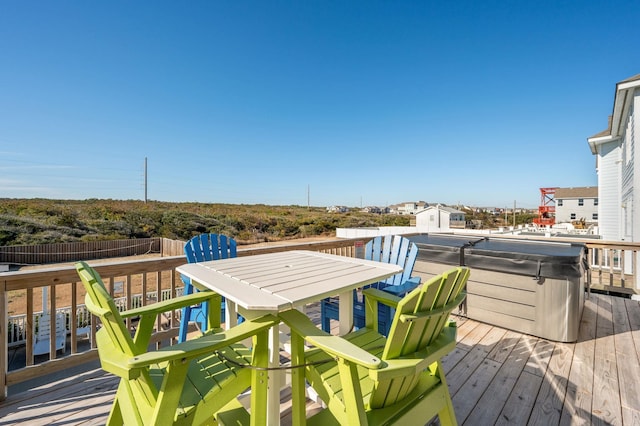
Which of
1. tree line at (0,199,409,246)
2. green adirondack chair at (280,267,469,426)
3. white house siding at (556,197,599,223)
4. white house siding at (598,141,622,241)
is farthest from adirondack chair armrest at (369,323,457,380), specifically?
white house siding at (556,197,599,223)

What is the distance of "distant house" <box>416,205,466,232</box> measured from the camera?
2042 centimetres

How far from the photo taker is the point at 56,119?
12406mm

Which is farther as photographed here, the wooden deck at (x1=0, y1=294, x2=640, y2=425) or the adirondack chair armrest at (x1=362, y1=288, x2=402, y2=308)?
the wooden deck at (x1=0, y1=294, x2=640, y2=425)

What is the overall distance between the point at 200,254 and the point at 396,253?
2.01m

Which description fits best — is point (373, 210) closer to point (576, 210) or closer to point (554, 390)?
point (576, 210)

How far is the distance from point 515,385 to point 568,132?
12.7m

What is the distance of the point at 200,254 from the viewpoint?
269 cm

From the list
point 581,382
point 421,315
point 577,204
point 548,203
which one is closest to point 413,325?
point 421,315

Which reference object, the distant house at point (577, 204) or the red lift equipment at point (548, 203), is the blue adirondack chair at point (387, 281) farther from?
the red lift equipment at point (548, 203)

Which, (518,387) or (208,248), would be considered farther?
(208,248)

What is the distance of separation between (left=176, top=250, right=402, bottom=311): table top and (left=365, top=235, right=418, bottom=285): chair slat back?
31.2 inches

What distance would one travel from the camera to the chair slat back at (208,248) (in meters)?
2.64

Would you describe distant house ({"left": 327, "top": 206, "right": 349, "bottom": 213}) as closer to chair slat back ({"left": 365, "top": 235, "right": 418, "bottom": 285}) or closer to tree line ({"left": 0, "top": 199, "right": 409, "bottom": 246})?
tree line ({"left": 0, "top": 199, "right": 409, "bottom": 246})

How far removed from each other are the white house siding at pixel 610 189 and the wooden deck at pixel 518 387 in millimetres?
7209
